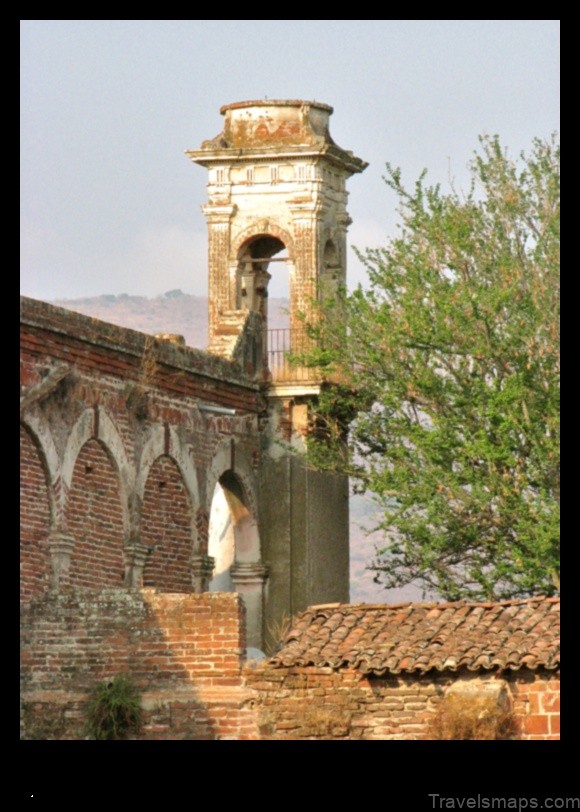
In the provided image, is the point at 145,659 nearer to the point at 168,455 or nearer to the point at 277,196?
the point at 168,455

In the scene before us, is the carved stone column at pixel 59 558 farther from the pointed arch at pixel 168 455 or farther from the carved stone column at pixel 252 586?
the carved stone column at pixel 252 586

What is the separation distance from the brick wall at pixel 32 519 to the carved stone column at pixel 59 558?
82mm

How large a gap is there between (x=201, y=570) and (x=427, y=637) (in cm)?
916

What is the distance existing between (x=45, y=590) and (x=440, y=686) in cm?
669

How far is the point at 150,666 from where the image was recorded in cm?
2462

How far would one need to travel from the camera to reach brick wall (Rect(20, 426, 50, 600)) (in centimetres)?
2839

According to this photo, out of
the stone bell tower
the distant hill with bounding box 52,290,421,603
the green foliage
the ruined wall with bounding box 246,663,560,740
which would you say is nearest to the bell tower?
the stone bell tower

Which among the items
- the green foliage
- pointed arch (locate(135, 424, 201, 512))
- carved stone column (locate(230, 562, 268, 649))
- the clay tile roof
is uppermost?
pointed arch (locate(135, 424, 201, 512))

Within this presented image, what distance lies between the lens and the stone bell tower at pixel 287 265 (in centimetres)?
3512

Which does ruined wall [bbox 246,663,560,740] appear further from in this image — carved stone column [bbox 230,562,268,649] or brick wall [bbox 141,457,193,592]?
carved stone column [bbox 230,562,268,649]

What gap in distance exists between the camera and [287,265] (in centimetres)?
3669

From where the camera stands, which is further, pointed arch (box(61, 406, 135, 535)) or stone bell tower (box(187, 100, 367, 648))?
stone bell tower (box(187, 100, 367, 648))

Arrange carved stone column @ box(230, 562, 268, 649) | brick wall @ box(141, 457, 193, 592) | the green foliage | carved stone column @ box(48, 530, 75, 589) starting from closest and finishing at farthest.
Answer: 1. the green foliage
2. carved stone column @ box(48, 530, 75, 589)
3. brick wall @ box(141, 457, 193, 592)
4. carved stone column @ box(230, 562, 268, 649)

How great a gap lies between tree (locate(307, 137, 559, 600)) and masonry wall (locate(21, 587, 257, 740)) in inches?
311
